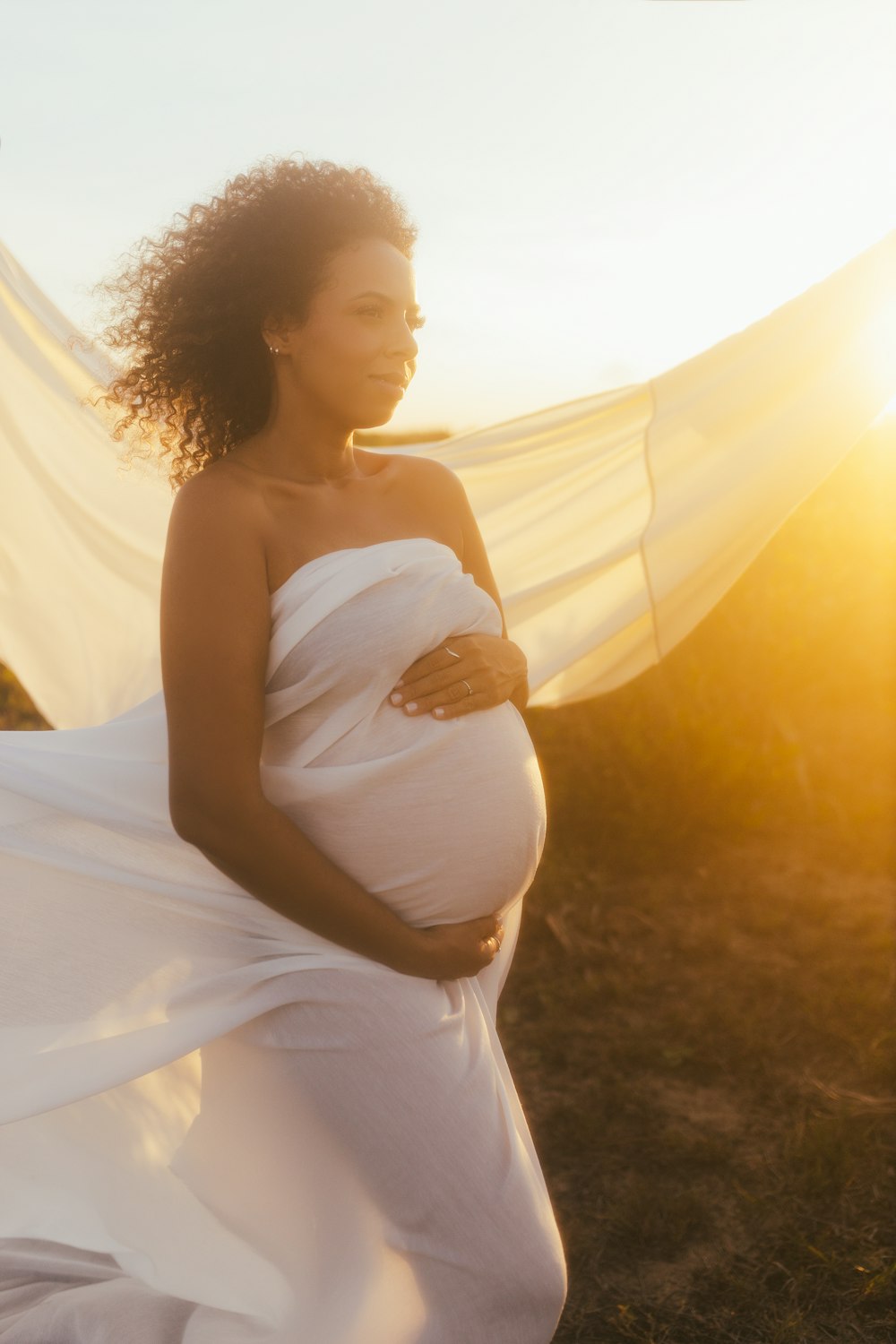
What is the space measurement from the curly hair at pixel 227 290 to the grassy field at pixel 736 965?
2.23 m

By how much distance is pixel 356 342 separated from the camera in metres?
2.20

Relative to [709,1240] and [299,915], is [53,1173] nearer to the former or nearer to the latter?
[299,915]

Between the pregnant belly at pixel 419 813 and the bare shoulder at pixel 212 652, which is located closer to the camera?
the bare shoulder at pixel 212 652

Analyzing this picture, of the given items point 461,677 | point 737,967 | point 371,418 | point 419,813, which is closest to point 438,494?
point 371,418

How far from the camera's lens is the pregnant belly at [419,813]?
212cm

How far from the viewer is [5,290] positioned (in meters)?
3.27

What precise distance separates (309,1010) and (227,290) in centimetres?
139

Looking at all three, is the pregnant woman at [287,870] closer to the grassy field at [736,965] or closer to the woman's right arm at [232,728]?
the woman's right arm at [232,728]

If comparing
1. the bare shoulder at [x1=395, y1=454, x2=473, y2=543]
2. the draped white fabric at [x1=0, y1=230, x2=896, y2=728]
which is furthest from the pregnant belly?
the draped white fabric at [x1=0, y1=230, x2=896, y2=728]

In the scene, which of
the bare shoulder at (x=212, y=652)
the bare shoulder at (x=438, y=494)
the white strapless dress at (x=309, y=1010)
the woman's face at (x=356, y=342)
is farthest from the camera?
the bare shoulder at (x=438, y=494)

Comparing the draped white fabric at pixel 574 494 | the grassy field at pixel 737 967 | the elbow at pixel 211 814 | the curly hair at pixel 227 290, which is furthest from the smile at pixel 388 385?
the grassy field at pixel 737 967

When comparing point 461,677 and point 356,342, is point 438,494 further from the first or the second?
point 461,677

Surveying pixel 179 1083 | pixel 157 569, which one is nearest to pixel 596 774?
pixel 157 569

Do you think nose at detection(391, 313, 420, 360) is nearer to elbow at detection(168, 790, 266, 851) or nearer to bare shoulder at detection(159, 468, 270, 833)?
bare shoulder at detection(159, 468, 270, 833)
